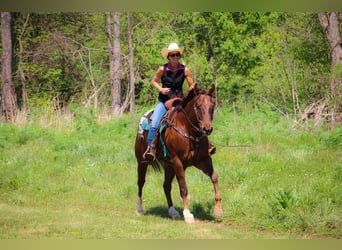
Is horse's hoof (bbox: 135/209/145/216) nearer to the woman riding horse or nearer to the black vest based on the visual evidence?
the woman riding horse

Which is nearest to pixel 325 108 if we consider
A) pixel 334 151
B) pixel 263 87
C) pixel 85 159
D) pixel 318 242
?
pixel 334 151

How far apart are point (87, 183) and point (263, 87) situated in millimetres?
8563

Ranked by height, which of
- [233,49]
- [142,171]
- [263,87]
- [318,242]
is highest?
[233,49]

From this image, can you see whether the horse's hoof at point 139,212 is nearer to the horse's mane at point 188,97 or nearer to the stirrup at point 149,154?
the stirrup at point 149,154

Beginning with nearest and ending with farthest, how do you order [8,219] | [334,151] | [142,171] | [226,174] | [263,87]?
[8,219] → [142,171] → [226,174] → [334,151] → [263,87]

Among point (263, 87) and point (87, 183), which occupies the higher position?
point (263, 87)

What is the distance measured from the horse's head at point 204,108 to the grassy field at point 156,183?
147cm

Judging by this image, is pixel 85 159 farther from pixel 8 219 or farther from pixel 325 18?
pixel 325 18

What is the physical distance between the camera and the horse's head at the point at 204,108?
26.0 ft

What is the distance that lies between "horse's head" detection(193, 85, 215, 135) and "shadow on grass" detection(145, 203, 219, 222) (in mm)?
1664

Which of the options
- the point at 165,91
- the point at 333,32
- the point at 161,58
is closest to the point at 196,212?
the point at 165,91

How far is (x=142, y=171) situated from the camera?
9.91 meters

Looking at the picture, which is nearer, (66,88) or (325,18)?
(325,18)

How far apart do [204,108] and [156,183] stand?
3.50m
